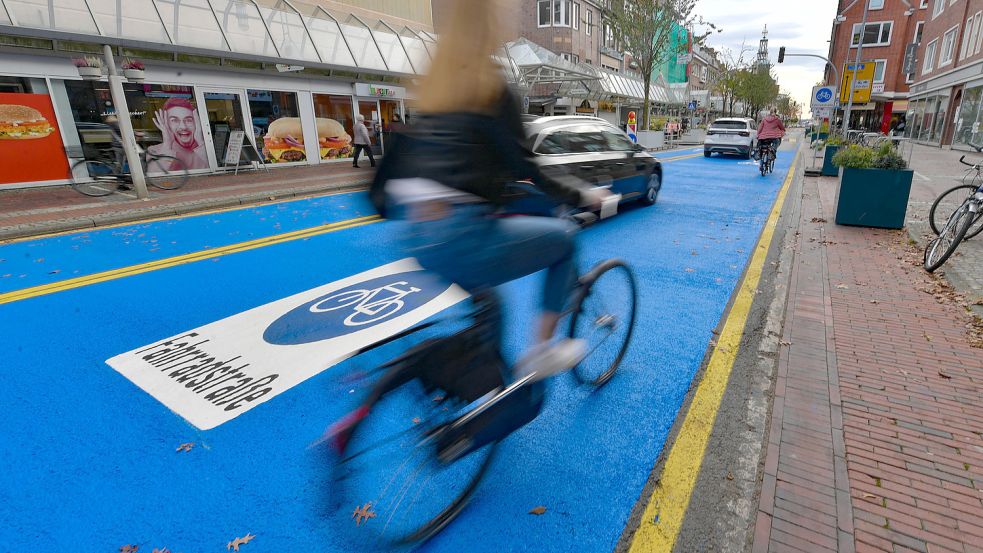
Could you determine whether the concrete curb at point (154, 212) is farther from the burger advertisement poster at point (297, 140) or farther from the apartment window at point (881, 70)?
the apartment window at point (881, 70)

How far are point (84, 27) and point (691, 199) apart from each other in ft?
50.7

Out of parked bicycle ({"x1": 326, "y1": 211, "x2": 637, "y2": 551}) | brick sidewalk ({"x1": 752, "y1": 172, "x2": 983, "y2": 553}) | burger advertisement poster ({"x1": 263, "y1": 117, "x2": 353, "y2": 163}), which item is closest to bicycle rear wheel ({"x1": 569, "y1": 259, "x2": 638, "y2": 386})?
parked bicycle ({"x1": 326, "y1": 211, "x2": 637, "y2": 551})

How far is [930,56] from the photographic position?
129 ft

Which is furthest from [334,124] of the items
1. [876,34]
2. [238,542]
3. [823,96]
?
[876,34]

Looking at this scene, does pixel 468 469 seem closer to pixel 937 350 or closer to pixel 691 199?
pixel 937 350

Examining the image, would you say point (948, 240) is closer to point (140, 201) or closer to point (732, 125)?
point (140, 201)

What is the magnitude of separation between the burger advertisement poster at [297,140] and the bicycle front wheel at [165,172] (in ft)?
10.5

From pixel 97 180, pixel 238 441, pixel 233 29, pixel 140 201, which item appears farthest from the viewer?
pixel 233 29

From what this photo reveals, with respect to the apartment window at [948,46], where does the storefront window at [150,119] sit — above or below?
below

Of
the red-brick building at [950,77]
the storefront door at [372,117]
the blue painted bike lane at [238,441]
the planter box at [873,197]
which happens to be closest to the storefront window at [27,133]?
the storefront door at [372,117]

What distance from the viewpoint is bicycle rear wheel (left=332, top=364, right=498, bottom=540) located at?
77.9 inches

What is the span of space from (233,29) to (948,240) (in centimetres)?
1838

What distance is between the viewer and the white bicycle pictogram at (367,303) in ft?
14.6

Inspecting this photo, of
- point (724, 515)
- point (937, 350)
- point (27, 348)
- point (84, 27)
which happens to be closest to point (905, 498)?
point (724, 515)
